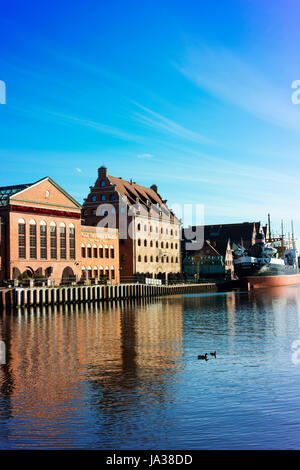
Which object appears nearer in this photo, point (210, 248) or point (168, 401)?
point (168, 401)

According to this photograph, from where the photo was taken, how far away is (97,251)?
8938 cm

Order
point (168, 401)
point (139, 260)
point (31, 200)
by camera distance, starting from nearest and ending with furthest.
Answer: point (168, 401) < point (31, 200) < point (139, 260)

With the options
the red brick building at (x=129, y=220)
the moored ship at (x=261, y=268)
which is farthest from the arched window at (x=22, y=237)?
the moored ship at (x=261, y=268)

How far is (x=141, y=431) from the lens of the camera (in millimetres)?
16188

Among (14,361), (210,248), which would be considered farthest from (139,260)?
(14,361)

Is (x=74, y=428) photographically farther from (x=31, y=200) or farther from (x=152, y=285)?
(x=152, y=285)

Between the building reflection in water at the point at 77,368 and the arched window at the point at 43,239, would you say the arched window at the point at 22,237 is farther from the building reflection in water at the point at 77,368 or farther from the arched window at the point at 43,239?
A: the building reflection in water at the point at 77,368

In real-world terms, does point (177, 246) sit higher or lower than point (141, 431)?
higher

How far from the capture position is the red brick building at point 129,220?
102 meters

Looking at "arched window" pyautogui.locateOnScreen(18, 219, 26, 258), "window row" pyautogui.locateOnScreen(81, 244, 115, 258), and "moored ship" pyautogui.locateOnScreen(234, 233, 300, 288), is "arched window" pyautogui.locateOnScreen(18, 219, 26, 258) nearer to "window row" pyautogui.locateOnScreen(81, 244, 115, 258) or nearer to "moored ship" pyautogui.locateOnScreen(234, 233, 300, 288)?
"window row" pyautogui.locateOnScreen(81, 244, 115, 258)

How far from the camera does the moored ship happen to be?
116938 mm

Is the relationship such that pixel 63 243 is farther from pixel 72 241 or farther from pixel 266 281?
pixel 266 281

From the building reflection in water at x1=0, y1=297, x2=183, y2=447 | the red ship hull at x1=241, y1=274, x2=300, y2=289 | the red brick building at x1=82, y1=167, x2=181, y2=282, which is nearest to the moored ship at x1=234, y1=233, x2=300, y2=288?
the red ship hull at x1=241, y1=274, x2=300, y2=289

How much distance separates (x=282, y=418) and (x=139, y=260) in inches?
3408
